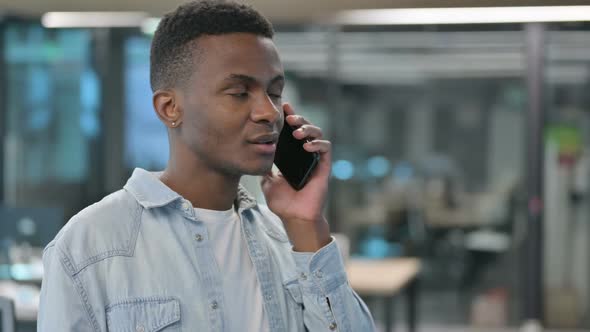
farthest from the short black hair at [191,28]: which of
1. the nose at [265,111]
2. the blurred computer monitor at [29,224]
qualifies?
the blurred computer monitor at [29,224]

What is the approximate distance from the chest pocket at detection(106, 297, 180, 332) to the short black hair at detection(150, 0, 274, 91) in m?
0.34

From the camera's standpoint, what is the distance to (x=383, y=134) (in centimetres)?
644

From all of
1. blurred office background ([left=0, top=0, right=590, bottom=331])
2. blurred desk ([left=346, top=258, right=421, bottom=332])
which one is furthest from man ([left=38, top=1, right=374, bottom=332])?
blurred office background ([left=0, top=0, right=590, bottom=331])

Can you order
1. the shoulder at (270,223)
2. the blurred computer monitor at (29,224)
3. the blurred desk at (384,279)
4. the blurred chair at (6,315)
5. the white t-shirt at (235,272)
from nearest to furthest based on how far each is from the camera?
the white t-shirt at (235,272) < the shoulder at (270,223) < the blurred chair at (6,315) < the blurred computer monitor at (29,224) < the blurred desk at (384,279)

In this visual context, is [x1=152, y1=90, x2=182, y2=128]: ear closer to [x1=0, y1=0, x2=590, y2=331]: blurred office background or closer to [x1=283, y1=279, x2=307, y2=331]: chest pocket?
[x1=283, y1=279, x2=307, y2=331]: chest pocket

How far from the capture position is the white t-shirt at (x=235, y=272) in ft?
4.09

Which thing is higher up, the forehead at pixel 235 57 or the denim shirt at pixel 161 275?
the forehead at pixel 235 57

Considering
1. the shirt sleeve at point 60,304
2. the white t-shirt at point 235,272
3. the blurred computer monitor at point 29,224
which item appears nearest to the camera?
A: the shirt sleeve at point 60,304

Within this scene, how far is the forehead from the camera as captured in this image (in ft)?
4.13

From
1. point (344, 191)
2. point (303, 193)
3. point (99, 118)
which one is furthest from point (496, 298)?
point (303, 193)

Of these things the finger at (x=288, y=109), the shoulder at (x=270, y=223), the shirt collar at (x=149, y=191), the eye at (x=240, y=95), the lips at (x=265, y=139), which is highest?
the eye at (x=240, y=95)

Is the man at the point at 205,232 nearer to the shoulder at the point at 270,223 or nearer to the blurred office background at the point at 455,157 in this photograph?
the shoulder at the point at 270,223

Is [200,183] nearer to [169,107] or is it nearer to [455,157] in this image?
[169,107]

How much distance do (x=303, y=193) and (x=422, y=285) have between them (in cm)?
521
